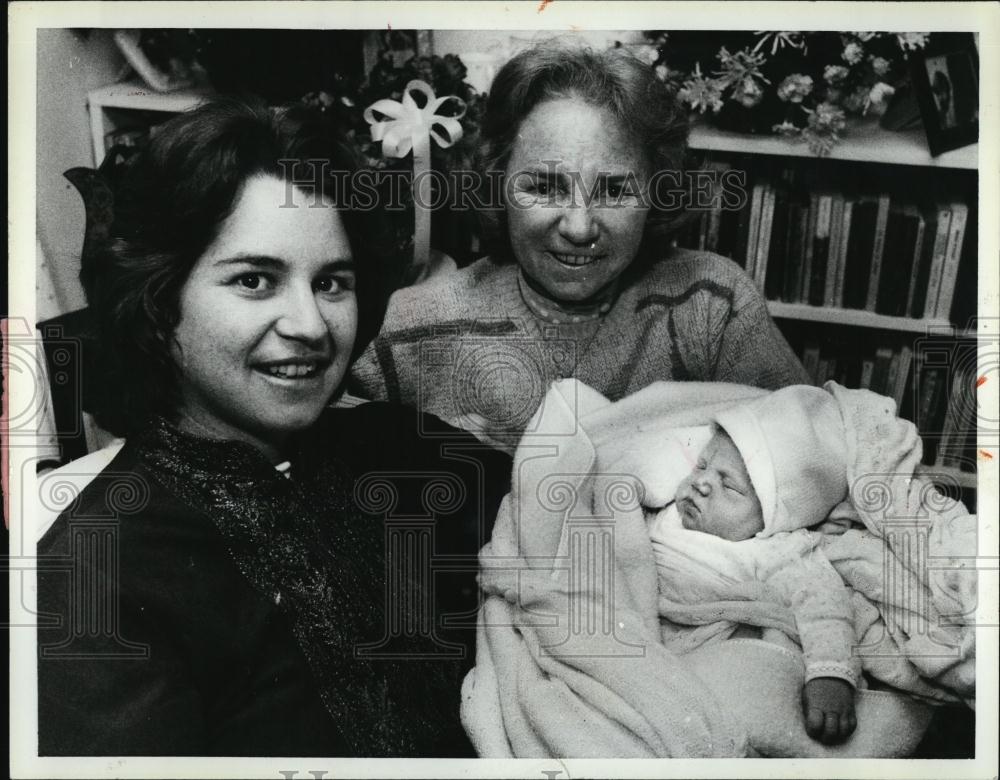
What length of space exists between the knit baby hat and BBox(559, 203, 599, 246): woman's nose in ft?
1.03

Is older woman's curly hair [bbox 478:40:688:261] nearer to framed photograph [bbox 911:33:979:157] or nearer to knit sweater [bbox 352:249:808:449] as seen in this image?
knit sweater [bbox 352:249:808:449]

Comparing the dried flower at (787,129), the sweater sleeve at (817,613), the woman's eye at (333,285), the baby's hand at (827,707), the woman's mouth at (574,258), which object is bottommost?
the baby's hand at (827,707)

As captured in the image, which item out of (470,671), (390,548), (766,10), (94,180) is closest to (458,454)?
(390,548)

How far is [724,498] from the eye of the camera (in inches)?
54.7

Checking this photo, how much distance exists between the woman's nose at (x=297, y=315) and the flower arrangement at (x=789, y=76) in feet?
1.90

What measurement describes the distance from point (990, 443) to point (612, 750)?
2.29ft

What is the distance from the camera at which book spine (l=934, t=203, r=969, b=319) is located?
4.75ft

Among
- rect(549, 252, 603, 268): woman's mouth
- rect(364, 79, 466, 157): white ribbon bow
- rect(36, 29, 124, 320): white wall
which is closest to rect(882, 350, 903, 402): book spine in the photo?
rect(549, 252, 603, 268): woman's mouth

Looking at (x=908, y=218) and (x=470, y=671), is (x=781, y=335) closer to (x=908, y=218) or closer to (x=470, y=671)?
(x=908, y=218)

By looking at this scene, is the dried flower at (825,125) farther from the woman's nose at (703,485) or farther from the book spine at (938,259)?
the woman's nose at (703,485)

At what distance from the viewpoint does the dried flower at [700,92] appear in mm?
1418

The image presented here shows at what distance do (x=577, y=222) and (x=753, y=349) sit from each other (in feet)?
1.02

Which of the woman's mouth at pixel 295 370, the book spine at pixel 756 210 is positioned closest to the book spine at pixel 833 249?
the book spine at pixel 756 210

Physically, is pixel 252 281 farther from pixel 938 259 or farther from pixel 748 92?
pixel 938 259
